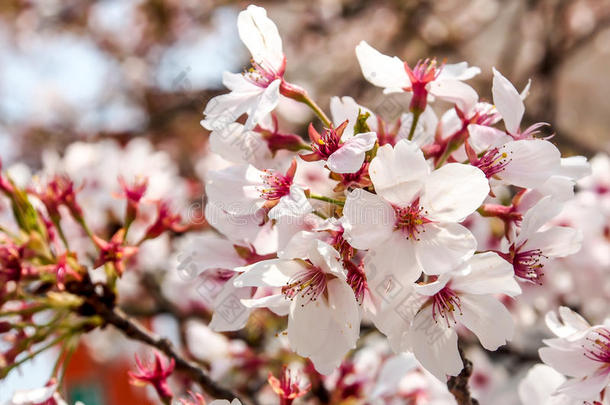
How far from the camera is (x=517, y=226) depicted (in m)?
0.98

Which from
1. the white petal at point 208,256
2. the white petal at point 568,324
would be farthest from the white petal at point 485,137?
the white petal at point 208,256

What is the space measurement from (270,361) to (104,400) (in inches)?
300

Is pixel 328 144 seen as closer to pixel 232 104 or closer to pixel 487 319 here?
pixel 232 104

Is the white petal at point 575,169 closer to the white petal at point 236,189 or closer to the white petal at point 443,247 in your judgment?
the white petal at point 443,247

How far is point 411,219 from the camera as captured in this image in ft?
2.90

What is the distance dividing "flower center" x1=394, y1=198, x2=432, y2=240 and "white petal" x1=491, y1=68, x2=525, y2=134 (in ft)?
0.67

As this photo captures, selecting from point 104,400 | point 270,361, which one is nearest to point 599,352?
point 270,361

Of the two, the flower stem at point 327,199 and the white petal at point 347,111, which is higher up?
the white petal at point 347,111

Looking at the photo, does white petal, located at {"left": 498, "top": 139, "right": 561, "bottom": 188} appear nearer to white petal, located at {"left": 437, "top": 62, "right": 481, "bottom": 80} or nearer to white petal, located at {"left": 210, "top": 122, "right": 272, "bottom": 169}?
white petal, located at {"left": 437, "top": 62, "right": 481, "bottom": 80}

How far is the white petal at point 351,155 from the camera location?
83 centimetres

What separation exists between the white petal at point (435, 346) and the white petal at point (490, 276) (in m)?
0.08

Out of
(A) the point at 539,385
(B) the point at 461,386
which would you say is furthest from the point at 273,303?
(A) the point at 539,385

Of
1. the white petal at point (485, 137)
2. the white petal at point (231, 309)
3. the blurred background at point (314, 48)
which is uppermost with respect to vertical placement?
the white petal at point (485, 137)

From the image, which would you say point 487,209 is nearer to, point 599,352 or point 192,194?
point 599,352
